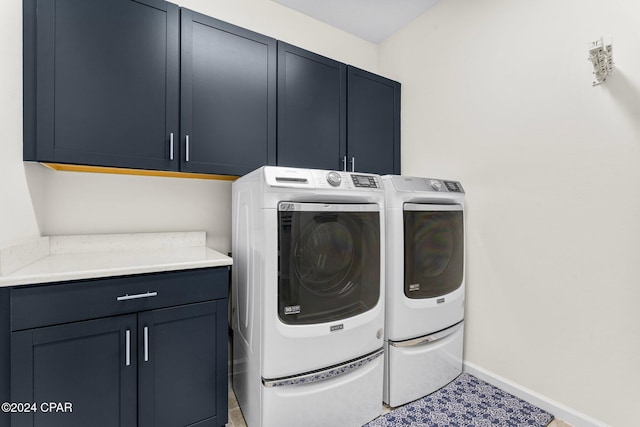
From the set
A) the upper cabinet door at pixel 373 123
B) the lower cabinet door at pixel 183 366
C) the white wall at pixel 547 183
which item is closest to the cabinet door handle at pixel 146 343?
the lower cabinet door at pixel 183 366

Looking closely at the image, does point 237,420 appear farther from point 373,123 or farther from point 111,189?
point 373,123

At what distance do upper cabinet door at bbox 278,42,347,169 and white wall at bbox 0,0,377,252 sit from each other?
0.53m

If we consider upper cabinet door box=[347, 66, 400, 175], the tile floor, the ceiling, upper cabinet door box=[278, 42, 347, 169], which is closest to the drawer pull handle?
the tile floor

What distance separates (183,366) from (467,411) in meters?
1.60

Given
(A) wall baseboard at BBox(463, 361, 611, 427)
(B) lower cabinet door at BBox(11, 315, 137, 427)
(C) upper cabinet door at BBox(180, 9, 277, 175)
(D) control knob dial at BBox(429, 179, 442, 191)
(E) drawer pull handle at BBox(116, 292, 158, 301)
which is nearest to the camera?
(B) lower cabinet door at BBox(11, 315, 137, 427)

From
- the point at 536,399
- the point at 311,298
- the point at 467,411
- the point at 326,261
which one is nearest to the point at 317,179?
the point at 326,261

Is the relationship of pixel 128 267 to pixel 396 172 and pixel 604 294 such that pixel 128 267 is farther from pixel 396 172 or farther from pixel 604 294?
pixel 604 294

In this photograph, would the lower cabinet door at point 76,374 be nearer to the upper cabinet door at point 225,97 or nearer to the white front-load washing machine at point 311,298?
the white front-load washing machine at point 311,298

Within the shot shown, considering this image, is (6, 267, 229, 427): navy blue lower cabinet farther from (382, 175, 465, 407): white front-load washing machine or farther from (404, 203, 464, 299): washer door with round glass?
(404, 203, 464, 299): washer door with round glass

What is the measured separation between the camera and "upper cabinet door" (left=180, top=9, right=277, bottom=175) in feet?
5.53

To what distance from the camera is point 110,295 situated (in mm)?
1240

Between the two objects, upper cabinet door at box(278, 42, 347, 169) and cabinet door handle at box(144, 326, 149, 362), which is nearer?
cabinet door handle at box(144, 326, 149, 362)

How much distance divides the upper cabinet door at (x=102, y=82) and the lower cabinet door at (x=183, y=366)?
32.9 inches

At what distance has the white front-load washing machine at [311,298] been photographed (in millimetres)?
1344
